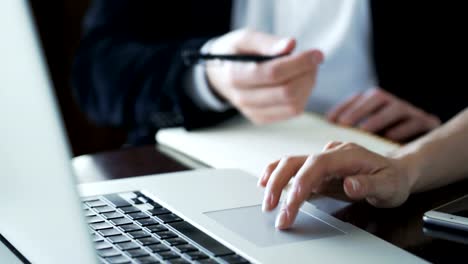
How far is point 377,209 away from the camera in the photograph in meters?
0.74

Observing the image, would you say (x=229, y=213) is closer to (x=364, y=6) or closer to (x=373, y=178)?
(x=373, y=178)

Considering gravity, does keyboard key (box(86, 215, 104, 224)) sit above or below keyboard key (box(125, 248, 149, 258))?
below

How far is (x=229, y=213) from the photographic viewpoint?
694 millimetres

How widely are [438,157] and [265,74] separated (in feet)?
0.93

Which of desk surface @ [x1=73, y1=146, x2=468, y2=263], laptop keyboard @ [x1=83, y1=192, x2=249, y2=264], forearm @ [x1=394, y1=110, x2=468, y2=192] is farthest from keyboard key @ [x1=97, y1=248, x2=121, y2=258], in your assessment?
forearm @ [x1=394, y1=110, x2=468, y2=192]

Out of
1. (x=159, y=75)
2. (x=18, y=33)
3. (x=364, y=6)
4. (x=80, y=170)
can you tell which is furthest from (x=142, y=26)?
(x=18, y=33)

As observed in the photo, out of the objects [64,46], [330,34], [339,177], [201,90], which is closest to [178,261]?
[339,177]

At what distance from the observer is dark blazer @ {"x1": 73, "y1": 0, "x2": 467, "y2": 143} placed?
1185mm

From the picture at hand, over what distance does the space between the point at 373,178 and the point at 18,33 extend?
41cm

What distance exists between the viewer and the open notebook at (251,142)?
3.00 ft

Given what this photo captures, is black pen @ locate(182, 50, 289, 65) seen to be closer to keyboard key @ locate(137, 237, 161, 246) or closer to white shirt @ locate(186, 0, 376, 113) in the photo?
white shirt @ locate(186, 0, 376, 113)

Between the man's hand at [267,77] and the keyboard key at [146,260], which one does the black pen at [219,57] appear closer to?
the man's hand at [267,77]

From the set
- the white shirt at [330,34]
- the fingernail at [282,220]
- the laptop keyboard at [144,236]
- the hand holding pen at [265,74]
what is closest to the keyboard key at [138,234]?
the laptop keyboard at [144,236]

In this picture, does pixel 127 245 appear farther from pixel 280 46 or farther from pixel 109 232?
pixel 280 46
